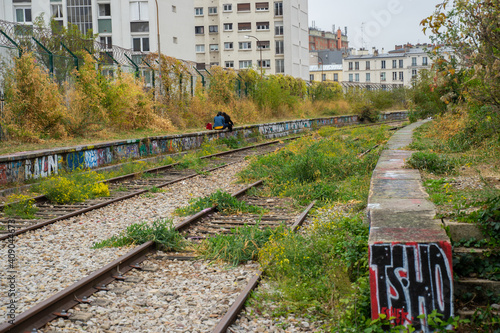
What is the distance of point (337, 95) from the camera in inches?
2098

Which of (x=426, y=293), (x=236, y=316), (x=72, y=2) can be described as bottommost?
(x=236, y=316)

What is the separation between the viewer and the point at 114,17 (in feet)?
177

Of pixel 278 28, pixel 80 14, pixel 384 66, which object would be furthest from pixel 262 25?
pixel 384 66

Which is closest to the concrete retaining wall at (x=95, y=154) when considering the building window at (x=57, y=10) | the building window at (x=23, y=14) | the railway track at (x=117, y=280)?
the railway track at (x=117, y=280)

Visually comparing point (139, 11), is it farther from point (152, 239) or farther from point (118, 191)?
point (152, 239)

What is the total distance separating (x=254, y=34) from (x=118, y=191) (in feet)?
230

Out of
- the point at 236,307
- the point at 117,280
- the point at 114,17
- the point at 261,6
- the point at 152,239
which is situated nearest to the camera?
the point at 236,307

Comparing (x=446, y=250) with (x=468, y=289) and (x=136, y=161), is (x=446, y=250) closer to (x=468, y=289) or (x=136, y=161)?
(x=468, y=289)

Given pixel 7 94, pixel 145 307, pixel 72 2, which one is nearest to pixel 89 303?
pixel 145 307

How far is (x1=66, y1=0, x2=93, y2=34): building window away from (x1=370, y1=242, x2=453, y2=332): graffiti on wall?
178 feet

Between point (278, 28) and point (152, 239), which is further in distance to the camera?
point (278, 28)

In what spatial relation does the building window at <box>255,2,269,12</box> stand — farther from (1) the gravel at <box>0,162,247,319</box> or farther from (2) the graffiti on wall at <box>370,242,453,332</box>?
(2) the graffiti on wall at <box>370,242,453,332</box>

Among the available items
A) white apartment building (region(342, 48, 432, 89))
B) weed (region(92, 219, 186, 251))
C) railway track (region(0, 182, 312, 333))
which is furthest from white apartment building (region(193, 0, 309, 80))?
weed (region(92, 219, 186, 251))

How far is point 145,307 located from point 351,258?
228 cm
